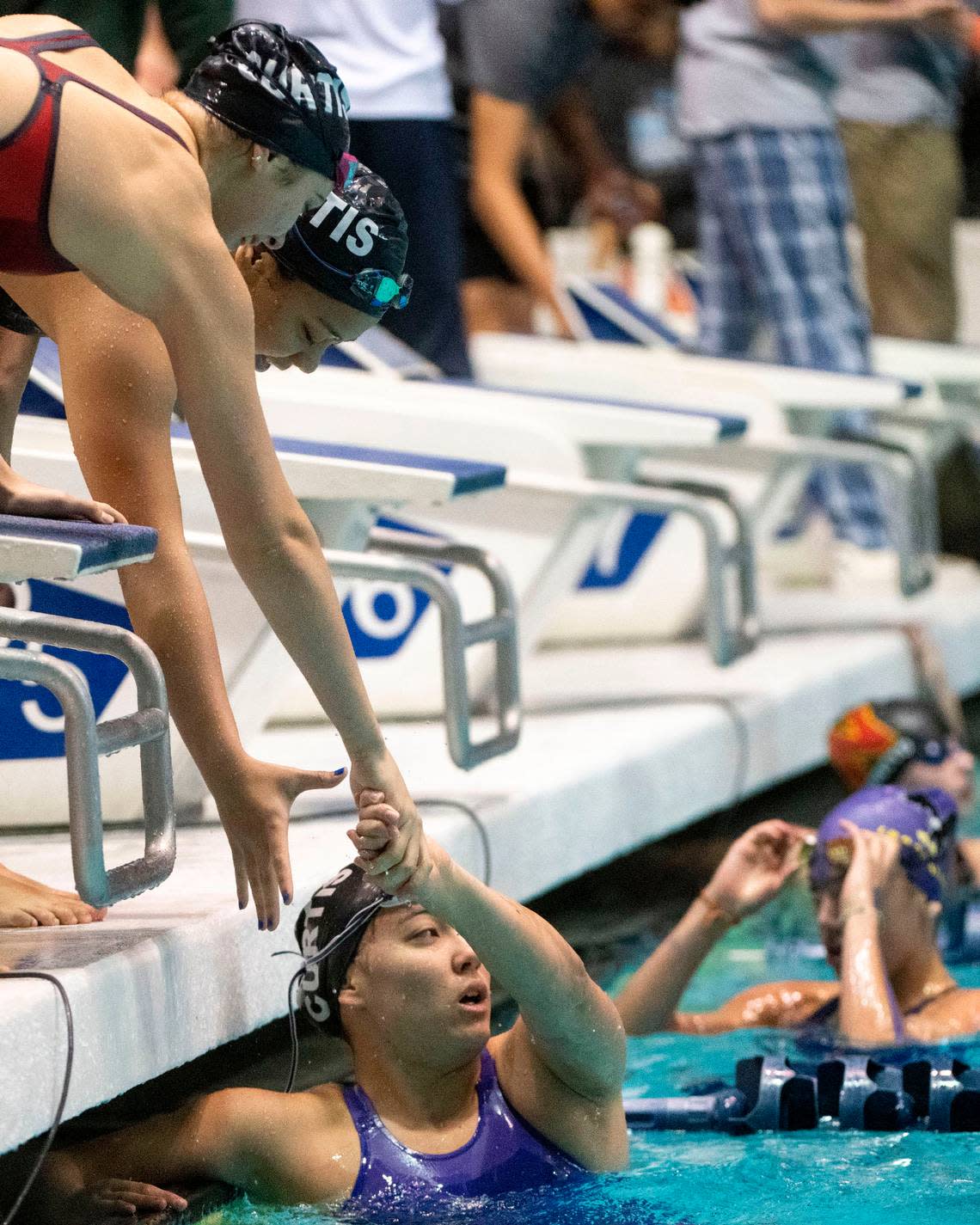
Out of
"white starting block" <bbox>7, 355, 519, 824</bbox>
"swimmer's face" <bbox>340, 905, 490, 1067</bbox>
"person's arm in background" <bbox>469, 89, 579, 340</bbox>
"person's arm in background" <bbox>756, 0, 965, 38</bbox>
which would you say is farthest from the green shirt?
"person's arm in background" <bbox>756, 0, 965, 38</bbox>

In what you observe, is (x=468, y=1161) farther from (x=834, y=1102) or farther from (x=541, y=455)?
(x=541, y=455)

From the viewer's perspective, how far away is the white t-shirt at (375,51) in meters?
4.43

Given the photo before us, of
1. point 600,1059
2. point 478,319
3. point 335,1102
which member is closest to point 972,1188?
point 600,1059

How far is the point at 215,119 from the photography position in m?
2.22

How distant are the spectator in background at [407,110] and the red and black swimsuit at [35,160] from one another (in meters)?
2.22

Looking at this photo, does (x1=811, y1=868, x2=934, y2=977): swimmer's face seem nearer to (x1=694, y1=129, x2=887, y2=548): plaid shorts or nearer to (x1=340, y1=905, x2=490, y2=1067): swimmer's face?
(x1=340, y1=905, x2=490, y2=1067): swimmer's face

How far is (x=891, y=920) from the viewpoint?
10.9 feet

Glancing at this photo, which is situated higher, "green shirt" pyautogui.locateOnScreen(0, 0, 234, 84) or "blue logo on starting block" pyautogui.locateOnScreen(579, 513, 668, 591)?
"green shirt" pyautogui.locateOnScreen(0, 0, 234, 84)

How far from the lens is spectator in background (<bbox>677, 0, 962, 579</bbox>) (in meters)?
5.90

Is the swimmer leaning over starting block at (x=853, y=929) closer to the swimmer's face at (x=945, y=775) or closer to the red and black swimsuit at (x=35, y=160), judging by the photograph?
the swimmer's face at (x=945, y=775)

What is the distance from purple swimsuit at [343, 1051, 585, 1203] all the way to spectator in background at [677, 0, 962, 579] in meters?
3.49

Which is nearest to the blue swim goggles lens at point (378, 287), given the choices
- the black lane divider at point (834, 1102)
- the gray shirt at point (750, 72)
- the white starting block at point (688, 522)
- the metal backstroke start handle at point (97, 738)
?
the metal backstroke start handle at point (97, 738)

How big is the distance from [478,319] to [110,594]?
3256 millimetres

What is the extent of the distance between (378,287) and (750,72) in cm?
364
